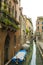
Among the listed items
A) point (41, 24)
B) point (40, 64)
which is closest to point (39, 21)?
point (41, 24)

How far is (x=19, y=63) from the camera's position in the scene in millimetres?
18172

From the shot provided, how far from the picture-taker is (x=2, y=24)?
14523 mm

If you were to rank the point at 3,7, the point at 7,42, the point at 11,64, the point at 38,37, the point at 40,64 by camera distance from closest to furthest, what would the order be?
the point at 3,7
the point at 11,64
the point at 7,42
the point at 40,64
the point at 38,37

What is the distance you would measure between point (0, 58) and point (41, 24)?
232 ft

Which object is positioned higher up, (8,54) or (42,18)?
(42,18)

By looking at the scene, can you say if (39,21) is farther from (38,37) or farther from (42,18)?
(38,37)

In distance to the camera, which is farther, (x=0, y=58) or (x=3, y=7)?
(x=3, y=7)

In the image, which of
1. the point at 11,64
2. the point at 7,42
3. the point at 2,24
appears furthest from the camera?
the point at 7,42

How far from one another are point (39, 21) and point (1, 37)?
71.2 metres

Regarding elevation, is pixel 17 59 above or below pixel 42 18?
below

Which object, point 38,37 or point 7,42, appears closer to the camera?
point 7,42

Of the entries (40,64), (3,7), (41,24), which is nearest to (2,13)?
(3,7)

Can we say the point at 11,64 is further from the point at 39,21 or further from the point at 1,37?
the point at 39,21

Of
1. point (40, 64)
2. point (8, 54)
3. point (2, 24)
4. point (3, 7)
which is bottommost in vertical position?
point (40, 64)
